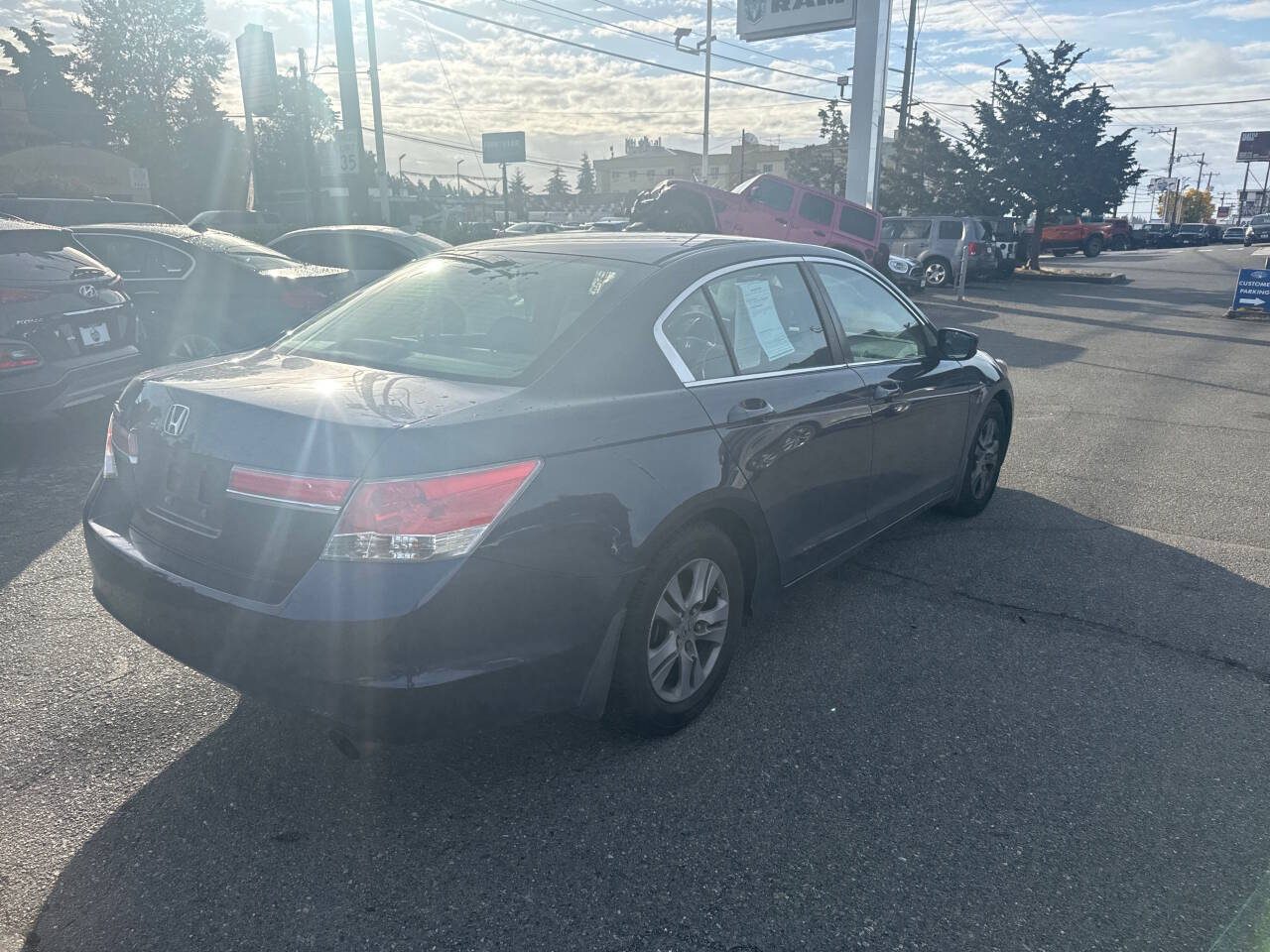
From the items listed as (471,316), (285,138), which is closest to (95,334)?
(471,316)

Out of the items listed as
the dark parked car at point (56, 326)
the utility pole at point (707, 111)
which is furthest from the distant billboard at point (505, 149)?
the dark parked car at point (56, 326)

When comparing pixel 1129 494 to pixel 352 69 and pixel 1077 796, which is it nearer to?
pixel 1077 796

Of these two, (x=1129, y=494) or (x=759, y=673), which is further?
(x=1129, y=494)

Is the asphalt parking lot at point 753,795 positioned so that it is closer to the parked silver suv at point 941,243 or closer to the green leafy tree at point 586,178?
the parked silver suv at point 941,243

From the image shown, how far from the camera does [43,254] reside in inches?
248

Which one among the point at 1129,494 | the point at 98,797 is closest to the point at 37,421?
the point at 98,797

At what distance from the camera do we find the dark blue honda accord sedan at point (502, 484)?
235 centimetres

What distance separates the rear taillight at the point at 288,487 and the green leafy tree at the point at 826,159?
1756 inches

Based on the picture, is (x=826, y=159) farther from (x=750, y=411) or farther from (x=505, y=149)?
(x=750, y=411)

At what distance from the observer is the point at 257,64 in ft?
86.3

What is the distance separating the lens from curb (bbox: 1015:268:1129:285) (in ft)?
91.8

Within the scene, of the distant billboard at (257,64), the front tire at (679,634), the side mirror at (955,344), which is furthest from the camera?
the distant billboard at (257,64)

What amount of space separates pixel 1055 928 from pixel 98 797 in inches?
107

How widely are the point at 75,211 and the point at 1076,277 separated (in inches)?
1084
